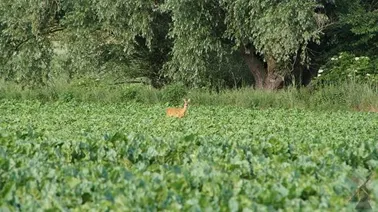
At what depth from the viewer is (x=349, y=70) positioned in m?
20.6

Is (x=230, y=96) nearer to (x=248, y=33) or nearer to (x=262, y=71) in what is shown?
(x=248, y=33)

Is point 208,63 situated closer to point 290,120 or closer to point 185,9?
point 185,9

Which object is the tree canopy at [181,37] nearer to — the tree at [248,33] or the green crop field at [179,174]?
the tree at [248,33]

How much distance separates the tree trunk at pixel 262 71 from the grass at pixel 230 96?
62 centimetres

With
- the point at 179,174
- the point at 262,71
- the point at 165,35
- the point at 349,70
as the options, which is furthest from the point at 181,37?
the point at 179,174

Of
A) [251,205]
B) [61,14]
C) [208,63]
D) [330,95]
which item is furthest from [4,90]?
[251,205]

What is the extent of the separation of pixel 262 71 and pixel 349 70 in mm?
2720

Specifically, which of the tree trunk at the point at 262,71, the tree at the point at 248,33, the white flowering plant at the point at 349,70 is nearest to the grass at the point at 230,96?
the white flowering plant at the point at 349,70

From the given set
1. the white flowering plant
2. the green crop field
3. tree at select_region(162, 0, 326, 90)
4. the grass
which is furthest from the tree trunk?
the green crop field

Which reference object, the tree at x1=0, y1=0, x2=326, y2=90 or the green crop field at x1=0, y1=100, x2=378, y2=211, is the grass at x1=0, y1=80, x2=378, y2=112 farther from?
the green crop field at x1=0, y1=100, x2=378, y2=211

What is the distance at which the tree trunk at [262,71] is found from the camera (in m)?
21.3

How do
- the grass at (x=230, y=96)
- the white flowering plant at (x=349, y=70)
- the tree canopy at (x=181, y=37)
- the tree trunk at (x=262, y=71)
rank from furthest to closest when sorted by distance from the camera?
1. the tree trunk at (x=262, y=71)
2. the white flowering plant at (x=349, y=70)
3. the tree canopy at (x=181, y=37)
4. the grass at (x=230, y=96)

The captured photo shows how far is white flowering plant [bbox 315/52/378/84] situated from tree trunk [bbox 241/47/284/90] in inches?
45.3

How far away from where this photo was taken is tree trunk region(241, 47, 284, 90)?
70.0ft
